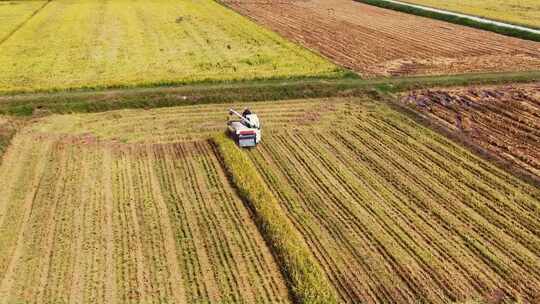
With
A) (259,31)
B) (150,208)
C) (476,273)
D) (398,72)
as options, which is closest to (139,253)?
(150,208)

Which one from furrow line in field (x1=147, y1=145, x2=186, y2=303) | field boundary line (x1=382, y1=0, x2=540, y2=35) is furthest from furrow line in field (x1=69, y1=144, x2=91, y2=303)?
field boundary line (x1=382, y1=0, x2=540, y2=35)

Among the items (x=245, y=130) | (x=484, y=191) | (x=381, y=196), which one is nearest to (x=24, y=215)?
(x=245, y=130)

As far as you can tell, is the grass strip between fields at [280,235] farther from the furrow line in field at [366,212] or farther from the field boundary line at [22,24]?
the field boundary line at [22,24]

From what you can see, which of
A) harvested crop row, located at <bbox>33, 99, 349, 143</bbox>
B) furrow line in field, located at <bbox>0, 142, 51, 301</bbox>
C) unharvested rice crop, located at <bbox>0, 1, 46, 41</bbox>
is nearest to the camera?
furrow line in field, located at <bbox>0, 142, 51, 301</bbox>

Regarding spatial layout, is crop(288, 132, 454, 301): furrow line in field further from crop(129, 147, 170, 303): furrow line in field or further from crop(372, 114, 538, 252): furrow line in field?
crop(129, 147, 170, 303): furrow line in field

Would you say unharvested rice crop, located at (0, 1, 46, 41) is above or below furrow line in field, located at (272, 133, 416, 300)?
below

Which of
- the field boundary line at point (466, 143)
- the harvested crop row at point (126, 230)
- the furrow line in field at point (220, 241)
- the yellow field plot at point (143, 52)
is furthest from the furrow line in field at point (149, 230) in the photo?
the field boundary line at point (466, 143)

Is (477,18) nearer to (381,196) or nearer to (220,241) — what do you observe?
(381,196)
